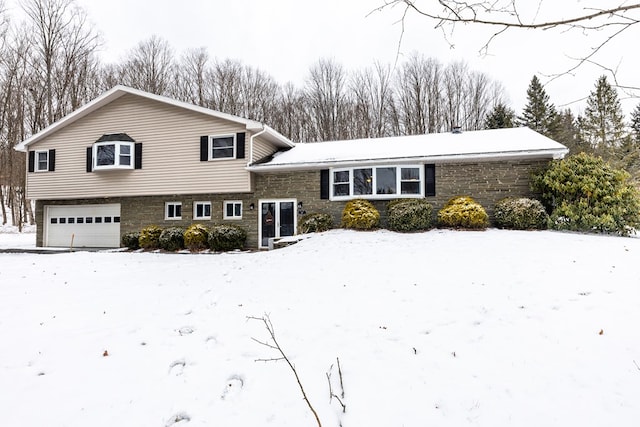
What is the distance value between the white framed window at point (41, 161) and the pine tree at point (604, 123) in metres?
34.4

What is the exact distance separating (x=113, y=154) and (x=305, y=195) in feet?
28.1

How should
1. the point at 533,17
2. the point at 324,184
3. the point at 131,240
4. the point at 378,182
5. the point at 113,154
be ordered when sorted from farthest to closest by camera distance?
1. the point at 113,154
2. the point at 131,240
3. the point at 324,184
4. the point at 378,182
5. the point at 533,17

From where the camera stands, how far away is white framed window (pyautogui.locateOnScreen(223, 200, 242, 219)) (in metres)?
13.8

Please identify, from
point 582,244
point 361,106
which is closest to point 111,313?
point 582,244

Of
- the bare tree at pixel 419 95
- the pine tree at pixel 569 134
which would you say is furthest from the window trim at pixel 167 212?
the pine tree at pixel 569 134

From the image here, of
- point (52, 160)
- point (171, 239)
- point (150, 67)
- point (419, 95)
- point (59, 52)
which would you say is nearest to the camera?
point (171, 239)

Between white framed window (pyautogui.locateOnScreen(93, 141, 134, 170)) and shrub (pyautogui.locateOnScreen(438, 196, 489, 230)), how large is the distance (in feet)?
42.5

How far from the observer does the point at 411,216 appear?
11172 mm

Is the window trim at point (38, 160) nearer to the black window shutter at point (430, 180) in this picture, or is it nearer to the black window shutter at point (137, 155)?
the black window shutter at point (137, 155)

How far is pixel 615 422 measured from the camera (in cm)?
247

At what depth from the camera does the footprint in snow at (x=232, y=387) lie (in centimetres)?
296

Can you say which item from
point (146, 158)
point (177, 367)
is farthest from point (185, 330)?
point (146, 158)

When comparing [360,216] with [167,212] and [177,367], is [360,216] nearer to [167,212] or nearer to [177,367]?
[167,212]

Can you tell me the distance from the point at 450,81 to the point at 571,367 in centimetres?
2776
